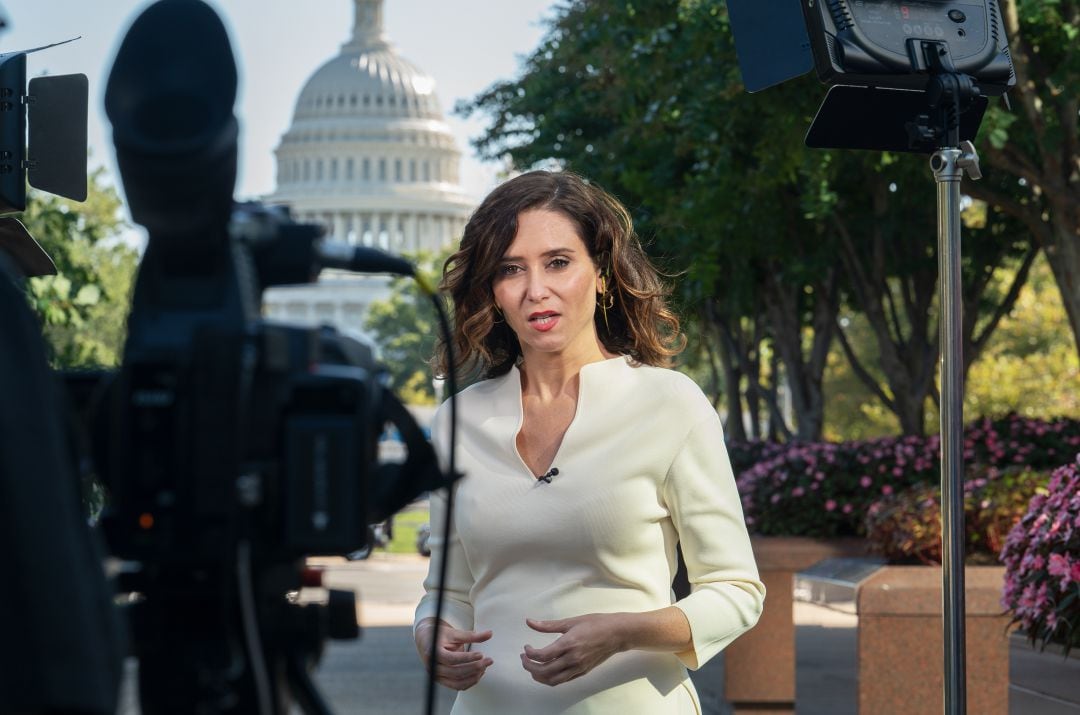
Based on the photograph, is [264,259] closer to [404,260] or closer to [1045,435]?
[404,260]

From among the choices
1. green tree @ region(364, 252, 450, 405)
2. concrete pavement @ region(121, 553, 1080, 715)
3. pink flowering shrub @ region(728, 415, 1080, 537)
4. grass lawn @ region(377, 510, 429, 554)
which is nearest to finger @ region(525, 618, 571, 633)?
concrete pavement @ region(121, 553, 1080, 715)

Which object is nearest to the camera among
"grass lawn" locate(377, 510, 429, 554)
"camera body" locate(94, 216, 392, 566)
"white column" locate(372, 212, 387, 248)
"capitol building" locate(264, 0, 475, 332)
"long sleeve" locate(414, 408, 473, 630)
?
"camera body" locate(94, 216, 392, 566)

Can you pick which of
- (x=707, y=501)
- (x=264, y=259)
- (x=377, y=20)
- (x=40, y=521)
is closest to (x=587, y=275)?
(x=707, y=501)

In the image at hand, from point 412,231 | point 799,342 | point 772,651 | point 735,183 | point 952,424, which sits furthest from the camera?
point 412,231

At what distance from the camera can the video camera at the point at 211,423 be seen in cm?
161

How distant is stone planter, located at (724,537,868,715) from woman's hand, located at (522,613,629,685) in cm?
646

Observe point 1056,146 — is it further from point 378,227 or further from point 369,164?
point 369,164

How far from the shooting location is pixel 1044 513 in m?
6.44

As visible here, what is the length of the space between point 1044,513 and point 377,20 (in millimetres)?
147787

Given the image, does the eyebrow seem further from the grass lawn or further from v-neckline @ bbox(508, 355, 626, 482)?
the grass lawn

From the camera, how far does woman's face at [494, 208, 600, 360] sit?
3.36 m

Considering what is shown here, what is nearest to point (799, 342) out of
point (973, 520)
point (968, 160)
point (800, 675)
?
point (800, 675)

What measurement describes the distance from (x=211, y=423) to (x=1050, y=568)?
4902mm

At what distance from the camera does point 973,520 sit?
27.7 ft
